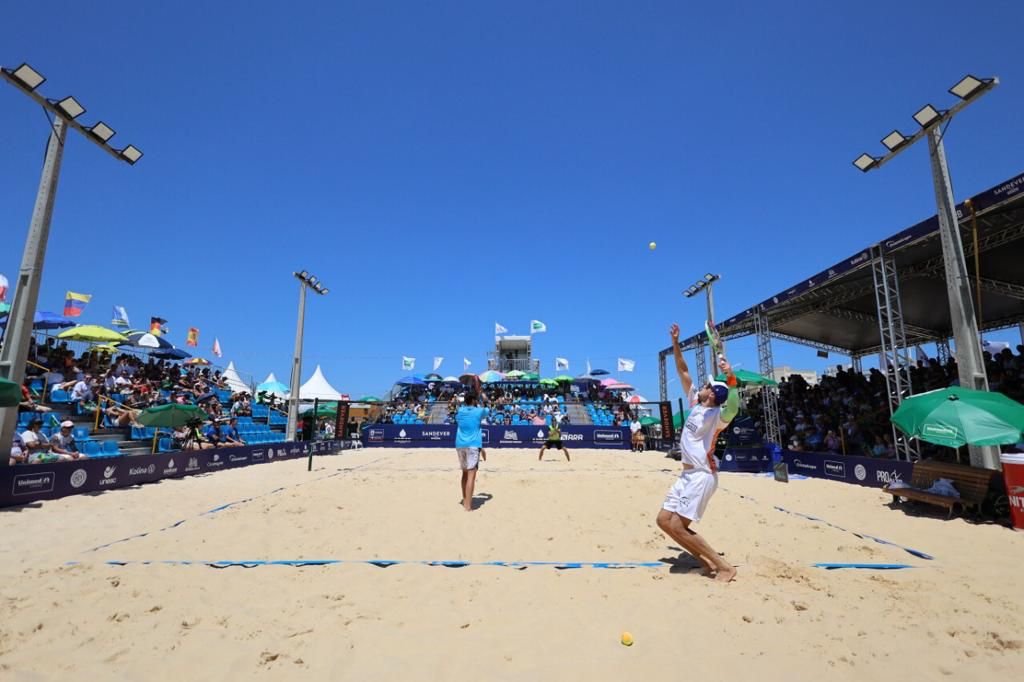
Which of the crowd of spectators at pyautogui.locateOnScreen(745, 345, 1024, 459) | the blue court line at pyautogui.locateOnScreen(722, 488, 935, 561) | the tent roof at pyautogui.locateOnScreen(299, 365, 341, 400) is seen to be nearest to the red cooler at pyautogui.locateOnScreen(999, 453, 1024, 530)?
the blue court line at pyautogui.locateOnScreen(722, 488, 935, 561)

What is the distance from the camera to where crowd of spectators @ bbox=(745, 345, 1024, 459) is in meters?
→ 12.0

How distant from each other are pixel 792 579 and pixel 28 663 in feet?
16.9

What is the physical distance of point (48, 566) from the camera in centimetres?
429

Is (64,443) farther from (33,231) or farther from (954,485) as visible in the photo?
(954,485)

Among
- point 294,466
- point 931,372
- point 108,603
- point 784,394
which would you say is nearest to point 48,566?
point 108,603

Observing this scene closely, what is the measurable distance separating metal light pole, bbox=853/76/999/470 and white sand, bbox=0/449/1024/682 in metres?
3.07

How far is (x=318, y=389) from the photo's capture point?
33.6m

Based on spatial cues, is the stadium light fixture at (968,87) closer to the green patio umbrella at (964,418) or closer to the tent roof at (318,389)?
the green patio umbrella at (964,418)

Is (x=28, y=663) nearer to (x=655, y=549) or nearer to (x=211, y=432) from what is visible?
(x=655, y=549)

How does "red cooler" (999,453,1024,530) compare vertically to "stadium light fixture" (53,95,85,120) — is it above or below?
below

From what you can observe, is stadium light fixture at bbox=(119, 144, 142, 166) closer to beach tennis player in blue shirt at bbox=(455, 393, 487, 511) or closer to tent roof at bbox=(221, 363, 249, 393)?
beach tennis player in blue shirt at bbox=(455, 393, 487, 511)

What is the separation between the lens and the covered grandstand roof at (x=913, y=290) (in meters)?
10.1

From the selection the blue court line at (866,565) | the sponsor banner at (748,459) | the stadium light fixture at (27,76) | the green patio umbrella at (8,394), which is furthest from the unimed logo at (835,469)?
the stadium light fixture at (27,76)

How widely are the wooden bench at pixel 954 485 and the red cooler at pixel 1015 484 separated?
40 cm
